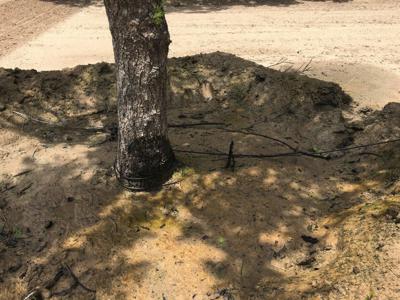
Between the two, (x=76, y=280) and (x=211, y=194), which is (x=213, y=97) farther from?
(x=76, y=280)

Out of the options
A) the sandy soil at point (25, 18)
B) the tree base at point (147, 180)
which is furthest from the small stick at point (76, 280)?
the sandy soil at point (25, 18)

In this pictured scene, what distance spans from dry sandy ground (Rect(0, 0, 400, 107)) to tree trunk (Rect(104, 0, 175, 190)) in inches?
183

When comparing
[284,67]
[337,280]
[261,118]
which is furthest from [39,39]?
[337,280]

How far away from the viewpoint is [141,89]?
4.24m

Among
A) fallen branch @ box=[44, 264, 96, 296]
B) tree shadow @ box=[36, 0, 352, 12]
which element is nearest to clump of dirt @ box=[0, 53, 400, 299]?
fallen branch @ box=[44, 264, 96, 296]

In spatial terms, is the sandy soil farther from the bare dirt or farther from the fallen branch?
the fallen branch

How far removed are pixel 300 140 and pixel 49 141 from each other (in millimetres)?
3715

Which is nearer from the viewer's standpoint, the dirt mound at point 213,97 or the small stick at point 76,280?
the small stick at point 76,280

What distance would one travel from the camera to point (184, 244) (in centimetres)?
409

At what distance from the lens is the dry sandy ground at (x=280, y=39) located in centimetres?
960

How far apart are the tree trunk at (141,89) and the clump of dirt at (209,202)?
11.0 inches

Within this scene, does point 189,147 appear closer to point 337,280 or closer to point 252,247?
point 252,247

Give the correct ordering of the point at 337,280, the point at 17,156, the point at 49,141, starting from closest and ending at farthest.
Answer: the point at 337,280 < the point at 17,156 < the point at 49,141

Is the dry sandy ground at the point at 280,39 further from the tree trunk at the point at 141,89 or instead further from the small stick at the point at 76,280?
the small stick at the point at 76,280
